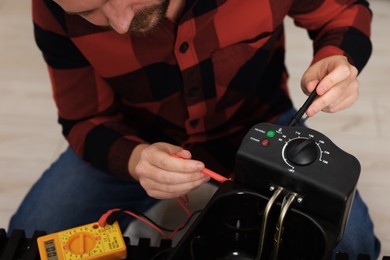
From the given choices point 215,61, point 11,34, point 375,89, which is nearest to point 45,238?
point 215,61

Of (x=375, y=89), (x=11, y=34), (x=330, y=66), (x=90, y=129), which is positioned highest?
(x=330, y=66)

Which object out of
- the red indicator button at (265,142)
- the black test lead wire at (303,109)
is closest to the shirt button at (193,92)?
the black test lead wire at (303,109)

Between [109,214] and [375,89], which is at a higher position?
[109,214]

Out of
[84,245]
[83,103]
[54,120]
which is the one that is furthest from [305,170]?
[54,120]

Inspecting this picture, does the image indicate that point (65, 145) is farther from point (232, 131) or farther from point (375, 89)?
point (375, 89)

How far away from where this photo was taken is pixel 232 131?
1.08m

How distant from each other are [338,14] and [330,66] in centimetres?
23

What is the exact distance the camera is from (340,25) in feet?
3.19

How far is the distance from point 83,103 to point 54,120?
25.7 inches

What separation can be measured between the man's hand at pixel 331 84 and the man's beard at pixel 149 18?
0.23 meters

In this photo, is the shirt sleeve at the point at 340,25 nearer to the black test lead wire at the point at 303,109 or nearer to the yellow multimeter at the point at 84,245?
the black test lead wire at the point at 303,109

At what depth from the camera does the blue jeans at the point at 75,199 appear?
103cm

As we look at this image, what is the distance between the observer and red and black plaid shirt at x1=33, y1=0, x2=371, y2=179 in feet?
2.89

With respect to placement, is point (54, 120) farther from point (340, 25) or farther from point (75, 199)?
point (340, 25)
